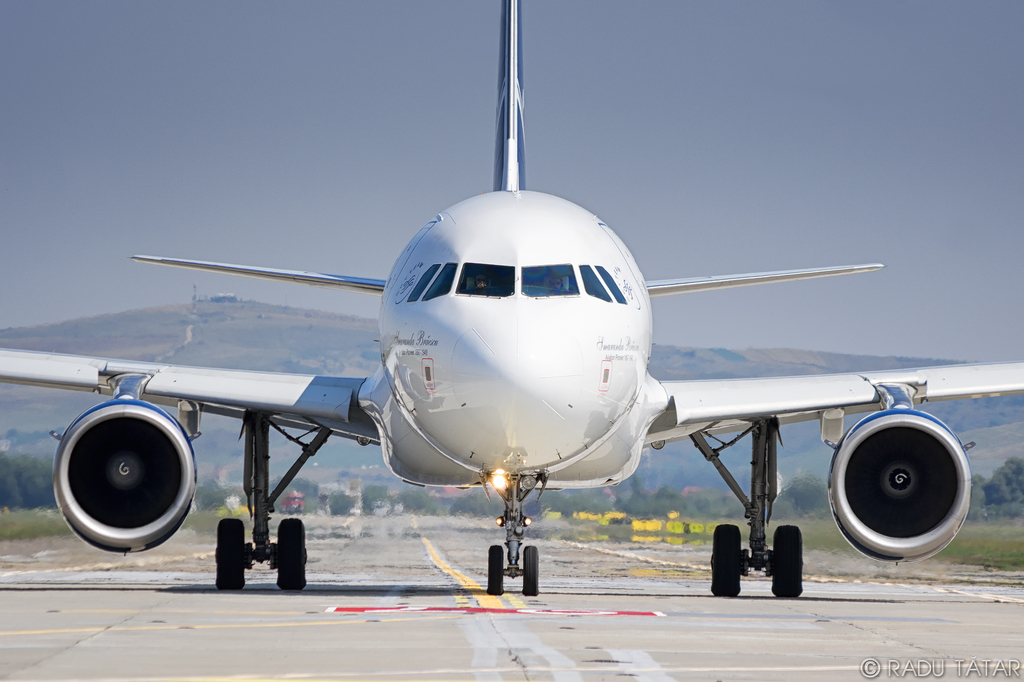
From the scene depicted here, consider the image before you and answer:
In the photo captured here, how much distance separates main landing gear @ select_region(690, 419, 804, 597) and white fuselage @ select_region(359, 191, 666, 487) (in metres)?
3.14

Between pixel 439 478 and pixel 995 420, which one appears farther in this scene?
pixel 995 420

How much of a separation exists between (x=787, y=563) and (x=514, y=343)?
22.0ft

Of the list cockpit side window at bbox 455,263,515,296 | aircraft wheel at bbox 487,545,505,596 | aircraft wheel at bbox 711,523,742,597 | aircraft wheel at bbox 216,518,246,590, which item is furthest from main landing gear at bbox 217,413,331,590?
cockpit side window at bbox 455,263,515,296

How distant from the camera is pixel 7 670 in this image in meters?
7.30

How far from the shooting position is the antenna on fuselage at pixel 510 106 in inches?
762

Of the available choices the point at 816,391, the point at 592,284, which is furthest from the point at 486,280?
the point at 816,391

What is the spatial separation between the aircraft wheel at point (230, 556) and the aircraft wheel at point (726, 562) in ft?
19.1

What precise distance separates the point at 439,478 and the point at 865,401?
16.1 feet

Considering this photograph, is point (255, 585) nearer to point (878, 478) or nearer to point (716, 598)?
point (716, 598)

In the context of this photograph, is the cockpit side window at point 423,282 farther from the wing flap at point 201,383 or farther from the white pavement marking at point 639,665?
the white pavement marking at point 639,665

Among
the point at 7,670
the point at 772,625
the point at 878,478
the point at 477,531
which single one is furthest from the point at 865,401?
the point at 477,531

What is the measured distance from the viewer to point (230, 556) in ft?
53.6

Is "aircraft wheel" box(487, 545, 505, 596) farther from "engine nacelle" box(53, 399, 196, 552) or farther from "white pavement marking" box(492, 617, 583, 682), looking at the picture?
"white pavement marking" box(492, 617, 583, 682)

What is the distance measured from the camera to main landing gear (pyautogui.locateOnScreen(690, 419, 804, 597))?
640 inches
